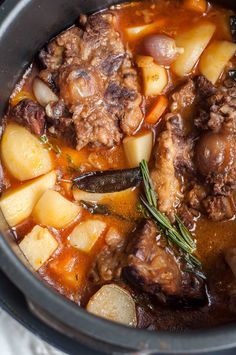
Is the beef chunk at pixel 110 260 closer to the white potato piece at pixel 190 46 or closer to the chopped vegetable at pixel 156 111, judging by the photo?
the chopped vegetable at pixel 156 111

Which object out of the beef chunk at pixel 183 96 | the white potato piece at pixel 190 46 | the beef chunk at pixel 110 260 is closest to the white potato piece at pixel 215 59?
the white potato piece at pixel 190 46

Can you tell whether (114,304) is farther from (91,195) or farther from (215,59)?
(215,59)

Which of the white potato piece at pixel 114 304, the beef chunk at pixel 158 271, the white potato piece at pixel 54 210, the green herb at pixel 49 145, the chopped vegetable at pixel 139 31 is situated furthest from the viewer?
the chopped vegetable at pixel 139 31

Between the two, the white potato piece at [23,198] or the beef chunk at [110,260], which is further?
the white potato piece at [23,198]

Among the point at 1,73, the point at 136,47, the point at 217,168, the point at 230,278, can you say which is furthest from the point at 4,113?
the point at 230,278

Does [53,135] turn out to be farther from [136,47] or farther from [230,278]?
[230,278]
